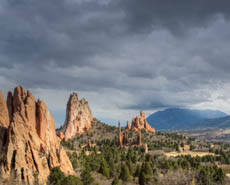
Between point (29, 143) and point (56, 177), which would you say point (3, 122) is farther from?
point (56, 177)

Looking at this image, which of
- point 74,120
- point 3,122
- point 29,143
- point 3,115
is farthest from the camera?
point 74,120

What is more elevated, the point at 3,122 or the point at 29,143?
the point at 3,122

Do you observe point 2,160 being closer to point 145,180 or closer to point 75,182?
point 75,182

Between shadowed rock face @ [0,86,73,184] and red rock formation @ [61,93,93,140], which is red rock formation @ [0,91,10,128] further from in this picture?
red rock formation @ [61,93,93,140]

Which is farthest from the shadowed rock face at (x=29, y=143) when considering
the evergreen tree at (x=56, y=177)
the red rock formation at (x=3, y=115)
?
the evergreen tree at (x=56, y=177)

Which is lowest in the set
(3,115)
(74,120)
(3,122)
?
(3,122)

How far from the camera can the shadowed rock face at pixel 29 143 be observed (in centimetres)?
4450

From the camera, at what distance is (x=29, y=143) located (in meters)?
48.8

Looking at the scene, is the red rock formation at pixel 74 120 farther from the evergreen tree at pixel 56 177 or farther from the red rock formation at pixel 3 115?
the evergreen tree at pixel 56 177

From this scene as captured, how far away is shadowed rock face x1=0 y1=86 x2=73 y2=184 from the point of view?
44.5 metres

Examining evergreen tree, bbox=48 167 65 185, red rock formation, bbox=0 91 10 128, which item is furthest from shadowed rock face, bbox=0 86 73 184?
evergreen tree, bbox=48 167 65 185

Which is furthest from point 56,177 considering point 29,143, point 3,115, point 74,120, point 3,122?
point 74,120

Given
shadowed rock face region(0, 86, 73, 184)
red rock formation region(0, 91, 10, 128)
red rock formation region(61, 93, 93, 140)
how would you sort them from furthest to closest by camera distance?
1. red rock formation region(61, 93, 93, 140)
2. red rock formation region(0, 91, 10, 128)
3. shadowed rock face region(0, 86, 73, 184)

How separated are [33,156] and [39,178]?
4899 mm
